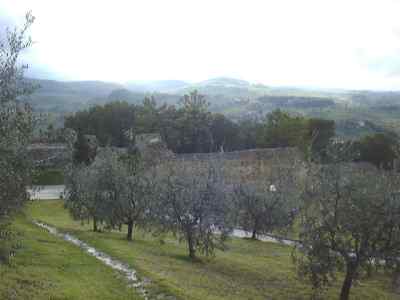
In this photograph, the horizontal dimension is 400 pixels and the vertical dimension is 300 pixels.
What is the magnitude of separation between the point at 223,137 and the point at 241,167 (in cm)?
3582

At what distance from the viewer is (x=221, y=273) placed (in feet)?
90.2

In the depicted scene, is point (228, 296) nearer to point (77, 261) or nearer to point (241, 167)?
point (77, 261)

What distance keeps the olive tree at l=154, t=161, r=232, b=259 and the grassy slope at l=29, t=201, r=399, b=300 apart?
191cm

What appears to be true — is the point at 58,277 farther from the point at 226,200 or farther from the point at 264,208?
the point at 264,208

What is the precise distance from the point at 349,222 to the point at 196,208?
10.9m

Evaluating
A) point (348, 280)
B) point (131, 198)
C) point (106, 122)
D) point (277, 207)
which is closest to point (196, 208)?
point (131, 198)

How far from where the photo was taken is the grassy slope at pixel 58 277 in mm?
17875

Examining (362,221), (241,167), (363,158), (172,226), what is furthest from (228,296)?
(363,158)

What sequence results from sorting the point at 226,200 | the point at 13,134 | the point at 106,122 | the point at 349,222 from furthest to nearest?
the point at 106,122
the point at 226,200
the point at 349,222
the point at 13,134

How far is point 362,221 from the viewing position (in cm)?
2162

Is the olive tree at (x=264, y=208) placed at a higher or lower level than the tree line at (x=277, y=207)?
lower

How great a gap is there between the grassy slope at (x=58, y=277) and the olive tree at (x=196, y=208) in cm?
644

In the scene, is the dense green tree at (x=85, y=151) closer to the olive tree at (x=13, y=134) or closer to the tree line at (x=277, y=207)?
the tree line at (x=277, y=207)

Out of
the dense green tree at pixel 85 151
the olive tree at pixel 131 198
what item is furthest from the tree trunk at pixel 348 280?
the dense green tree at pixel 85 151
